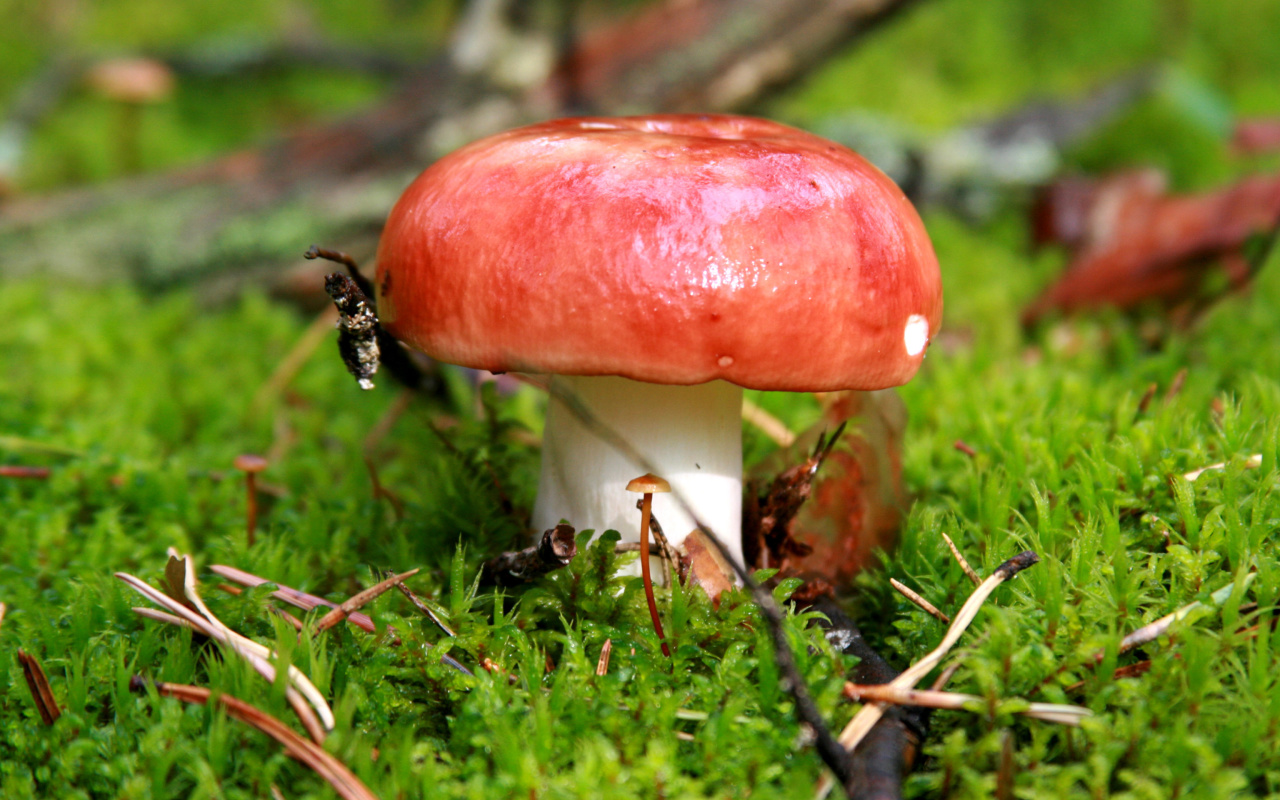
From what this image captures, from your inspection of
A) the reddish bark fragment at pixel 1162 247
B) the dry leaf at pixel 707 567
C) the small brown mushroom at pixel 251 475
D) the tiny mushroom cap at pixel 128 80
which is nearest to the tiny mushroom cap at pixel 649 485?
the dry leaf at pixel 707 567

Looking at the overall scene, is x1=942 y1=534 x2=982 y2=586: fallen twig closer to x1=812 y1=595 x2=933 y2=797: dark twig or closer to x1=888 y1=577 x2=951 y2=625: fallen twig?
x1=888 y1=577 x2=951 y2=625: fallen twig

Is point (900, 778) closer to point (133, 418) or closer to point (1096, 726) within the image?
point (1096, 726)

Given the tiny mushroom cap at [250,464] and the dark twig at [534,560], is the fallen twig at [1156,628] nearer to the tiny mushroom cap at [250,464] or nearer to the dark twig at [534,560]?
the dark twig at [534,560]

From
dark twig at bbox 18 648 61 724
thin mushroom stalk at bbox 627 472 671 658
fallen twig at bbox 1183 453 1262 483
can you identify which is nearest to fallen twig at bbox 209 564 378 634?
dark twig at bbox 18 648 61 724

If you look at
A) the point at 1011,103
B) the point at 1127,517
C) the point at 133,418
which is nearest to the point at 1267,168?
the point at 1011,103

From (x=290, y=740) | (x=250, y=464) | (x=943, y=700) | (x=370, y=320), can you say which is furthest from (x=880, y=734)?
(x=250, y=464)

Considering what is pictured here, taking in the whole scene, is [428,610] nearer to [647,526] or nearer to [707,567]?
[647,526]
